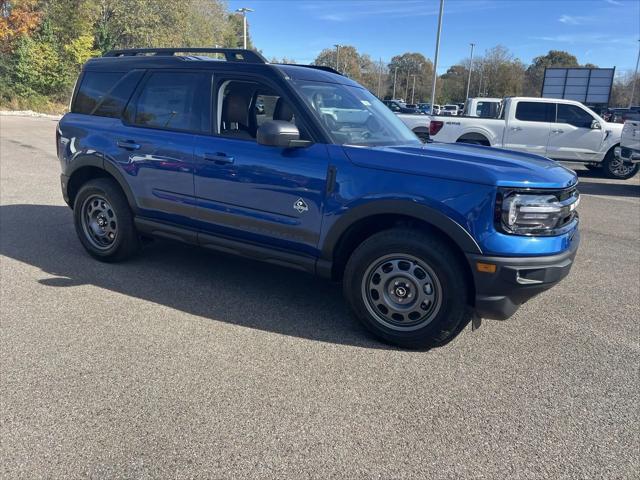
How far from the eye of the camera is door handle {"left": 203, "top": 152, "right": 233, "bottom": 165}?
13.4 ft

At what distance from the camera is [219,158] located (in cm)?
413

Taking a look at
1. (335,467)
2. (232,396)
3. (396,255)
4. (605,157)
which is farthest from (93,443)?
(605,157)

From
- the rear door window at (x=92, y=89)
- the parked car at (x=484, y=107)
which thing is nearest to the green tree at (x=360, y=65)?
the parked car at (x=484, y=107)

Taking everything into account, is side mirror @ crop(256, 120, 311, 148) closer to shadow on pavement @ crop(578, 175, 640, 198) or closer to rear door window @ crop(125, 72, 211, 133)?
rear door window @ crop(125, 72, 211, 133)

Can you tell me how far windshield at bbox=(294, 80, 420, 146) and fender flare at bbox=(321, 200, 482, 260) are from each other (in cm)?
58

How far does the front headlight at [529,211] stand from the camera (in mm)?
3150

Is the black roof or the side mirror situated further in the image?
the black roof

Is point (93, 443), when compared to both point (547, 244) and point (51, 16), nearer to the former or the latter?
point (547, 244)

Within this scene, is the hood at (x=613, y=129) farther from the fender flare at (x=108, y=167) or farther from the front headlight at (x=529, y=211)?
the fender flare at (x=108, y=167)

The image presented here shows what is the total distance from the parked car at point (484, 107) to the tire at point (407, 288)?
1112 cm

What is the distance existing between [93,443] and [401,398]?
166cm

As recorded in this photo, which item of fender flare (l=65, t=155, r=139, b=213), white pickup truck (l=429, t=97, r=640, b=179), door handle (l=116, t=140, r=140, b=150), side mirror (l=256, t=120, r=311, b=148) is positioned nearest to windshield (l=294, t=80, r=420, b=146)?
side mirror (l=256, t=120, r=311, b=148)

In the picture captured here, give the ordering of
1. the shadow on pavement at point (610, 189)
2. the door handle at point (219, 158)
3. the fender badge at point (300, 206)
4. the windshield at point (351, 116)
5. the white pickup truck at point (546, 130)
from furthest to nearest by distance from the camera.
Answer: the white pickup truck at point (546, 130)
the shadow on pavement at point (610, 189)
the door handle at point (219, 158)
the windshield at point (351, 116)
the fender badge at point (300, 206)

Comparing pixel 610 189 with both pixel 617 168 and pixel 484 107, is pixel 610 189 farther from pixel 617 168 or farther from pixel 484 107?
pixel 484 107
